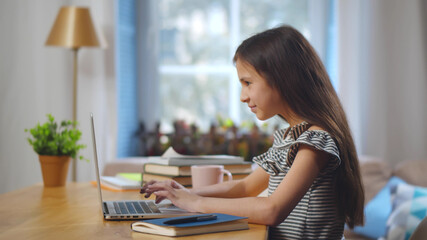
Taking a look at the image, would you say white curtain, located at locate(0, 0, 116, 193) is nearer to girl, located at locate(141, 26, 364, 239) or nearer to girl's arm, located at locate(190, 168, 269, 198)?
girl's arm, located at locate(190, 168, 269, 198)

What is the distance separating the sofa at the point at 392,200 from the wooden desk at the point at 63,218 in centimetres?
149

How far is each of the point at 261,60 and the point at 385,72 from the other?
3.07m

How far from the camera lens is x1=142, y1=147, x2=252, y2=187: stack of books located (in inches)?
61.9

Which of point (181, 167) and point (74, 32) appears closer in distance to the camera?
point (181, 167)

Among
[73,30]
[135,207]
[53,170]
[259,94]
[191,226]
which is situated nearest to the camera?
[191,226]

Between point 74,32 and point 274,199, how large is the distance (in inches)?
103

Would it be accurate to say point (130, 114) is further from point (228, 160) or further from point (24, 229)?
point (24, 229)

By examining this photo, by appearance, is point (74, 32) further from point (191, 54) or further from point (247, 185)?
point (247, 185)

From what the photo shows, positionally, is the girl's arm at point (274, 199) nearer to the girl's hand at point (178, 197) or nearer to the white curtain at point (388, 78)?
the girl's hand at point (178, 197)

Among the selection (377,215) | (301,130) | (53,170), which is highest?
(301,130)

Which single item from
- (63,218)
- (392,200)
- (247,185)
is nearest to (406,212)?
(392,200)

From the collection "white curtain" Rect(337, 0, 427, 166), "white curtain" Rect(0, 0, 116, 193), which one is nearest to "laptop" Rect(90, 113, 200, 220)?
"white curtain" Rect(0, 0, 116, 193)

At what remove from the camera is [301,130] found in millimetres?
1328

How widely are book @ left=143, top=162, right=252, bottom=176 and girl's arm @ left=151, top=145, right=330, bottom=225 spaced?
34 cm
